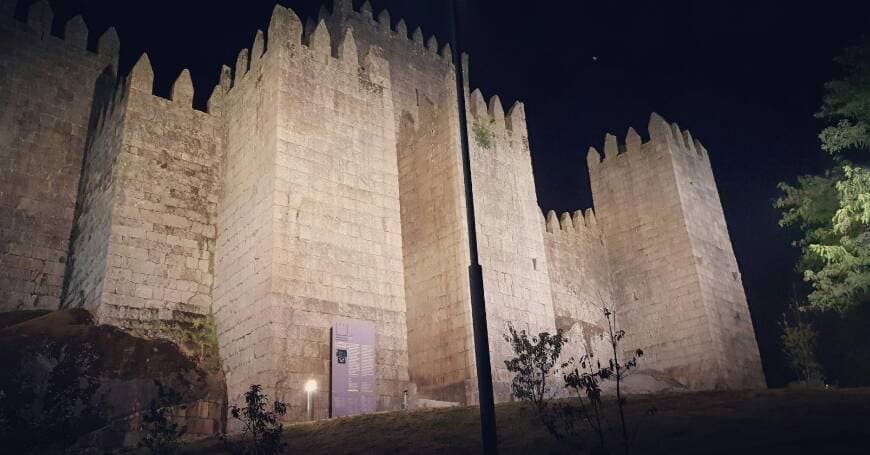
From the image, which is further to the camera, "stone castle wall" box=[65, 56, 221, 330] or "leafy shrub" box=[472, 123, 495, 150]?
"leafy shrub" box=[472, 123, 495, 150]

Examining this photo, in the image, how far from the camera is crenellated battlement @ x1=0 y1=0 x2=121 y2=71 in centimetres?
2155

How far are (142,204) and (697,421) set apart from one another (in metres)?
13.9

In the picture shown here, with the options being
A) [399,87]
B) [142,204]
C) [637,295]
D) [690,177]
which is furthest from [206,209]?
[690,177]

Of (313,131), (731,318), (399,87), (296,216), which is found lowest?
(731,318)

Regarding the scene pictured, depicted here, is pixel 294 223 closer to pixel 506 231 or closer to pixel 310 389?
pixel 310 389

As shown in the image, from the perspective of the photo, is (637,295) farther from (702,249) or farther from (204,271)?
(204,271)

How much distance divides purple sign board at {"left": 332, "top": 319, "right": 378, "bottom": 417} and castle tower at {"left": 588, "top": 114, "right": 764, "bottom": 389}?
12.3 meters

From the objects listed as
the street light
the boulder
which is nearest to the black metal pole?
the boulder

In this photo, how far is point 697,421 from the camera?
33.5 ft

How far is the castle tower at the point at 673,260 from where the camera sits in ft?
77.0

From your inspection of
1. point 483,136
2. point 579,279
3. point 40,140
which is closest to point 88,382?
point 40,140

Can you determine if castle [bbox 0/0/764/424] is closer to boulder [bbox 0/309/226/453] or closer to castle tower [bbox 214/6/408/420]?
castle tower [bbox 214/6/408/420]

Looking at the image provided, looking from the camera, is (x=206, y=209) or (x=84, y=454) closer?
(x=84, y=454)

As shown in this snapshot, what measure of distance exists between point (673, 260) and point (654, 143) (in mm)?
4843
